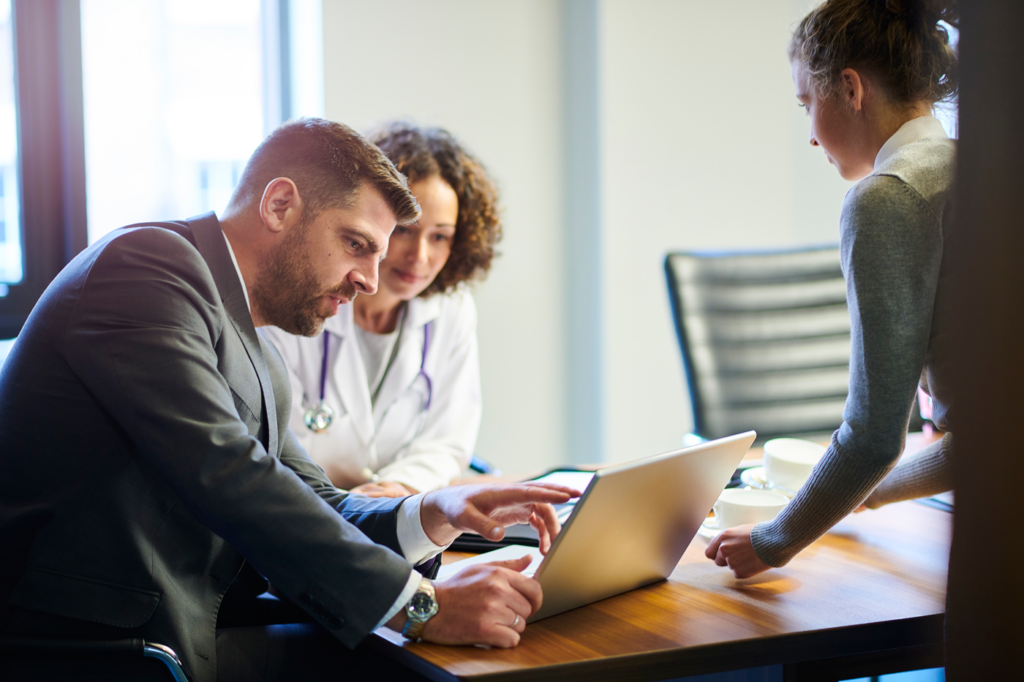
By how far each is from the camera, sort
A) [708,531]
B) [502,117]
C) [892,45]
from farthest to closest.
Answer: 1. [502,117]
2. [708,531]
3. [892,45]

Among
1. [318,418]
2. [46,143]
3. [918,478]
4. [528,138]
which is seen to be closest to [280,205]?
[318,418]

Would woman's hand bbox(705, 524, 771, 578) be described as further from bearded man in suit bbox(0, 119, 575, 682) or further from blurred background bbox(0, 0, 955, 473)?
blurred background bbox(0, 0, 955, 473)

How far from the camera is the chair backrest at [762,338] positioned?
2.12m

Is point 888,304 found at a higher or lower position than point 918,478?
higher

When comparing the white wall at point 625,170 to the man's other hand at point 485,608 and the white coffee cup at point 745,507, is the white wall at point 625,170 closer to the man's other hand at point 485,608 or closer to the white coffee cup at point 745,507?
the white coffee cup at point 745,507

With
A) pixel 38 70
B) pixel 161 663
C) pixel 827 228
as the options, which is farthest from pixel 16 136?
pixel 827 228

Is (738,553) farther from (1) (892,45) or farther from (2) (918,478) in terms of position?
(1) (892,45)

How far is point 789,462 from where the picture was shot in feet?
4.48

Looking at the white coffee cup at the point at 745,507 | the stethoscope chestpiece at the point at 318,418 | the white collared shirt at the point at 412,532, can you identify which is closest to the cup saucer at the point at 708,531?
the white coffee cup at the point at 745,507

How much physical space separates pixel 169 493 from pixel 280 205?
425 mm

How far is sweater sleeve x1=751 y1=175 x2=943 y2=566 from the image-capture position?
0.94 metres

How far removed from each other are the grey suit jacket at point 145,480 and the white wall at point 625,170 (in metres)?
1.85

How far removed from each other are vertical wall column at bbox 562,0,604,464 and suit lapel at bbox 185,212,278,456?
1.89 metres

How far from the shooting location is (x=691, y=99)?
2910mm
